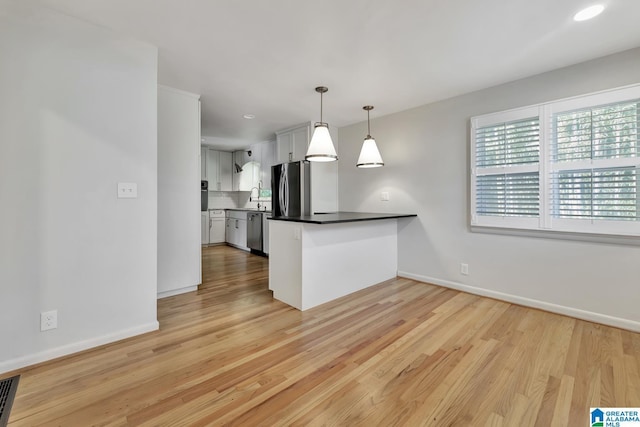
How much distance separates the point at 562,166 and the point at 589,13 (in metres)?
1.29

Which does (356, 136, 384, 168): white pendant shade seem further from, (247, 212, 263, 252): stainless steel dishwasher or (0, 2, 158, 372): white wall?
(247, 212, 263, 252): stainless steel dishwasher

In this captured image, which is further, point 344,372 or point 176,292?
point 176,292

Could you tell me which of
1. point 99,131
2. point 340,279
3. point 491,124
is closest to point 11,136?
point 99,131

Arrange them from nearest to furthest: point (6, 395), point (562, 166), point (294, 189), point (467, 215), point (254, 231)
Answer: point (6, 395)
point (562, 166)
point (467, 215)
point (294, 189)
point (254, 231)

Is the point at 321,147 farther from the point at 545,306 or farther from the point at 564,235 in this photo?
the point at 545,306

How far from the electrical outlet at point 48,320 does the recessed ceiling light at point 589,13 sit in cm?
420

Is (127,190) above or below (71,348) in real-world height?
above

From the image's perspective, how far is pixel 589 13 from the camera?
1.94 metres

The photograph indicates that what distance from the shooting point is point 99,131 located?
211cm

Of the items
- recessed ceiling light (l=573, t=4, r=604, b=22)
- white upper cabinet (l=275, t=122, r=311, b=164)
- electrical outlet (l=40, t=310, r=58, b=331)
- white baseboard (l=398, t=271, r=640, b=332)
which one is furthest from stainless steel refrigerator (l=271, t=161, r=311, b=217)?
recessed ceiling light (l=573, t=4, r=604, b=22)

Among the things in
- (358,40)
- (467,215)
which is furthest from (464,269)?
(358,40)

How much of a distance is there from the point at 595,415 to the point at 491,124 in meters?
2.70

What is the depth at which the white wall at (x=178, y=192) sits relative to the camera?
10.4 ft

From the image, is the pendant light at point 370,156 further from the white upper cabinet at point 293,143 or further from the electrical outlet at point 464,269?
the electrical outlet at point 464,269
